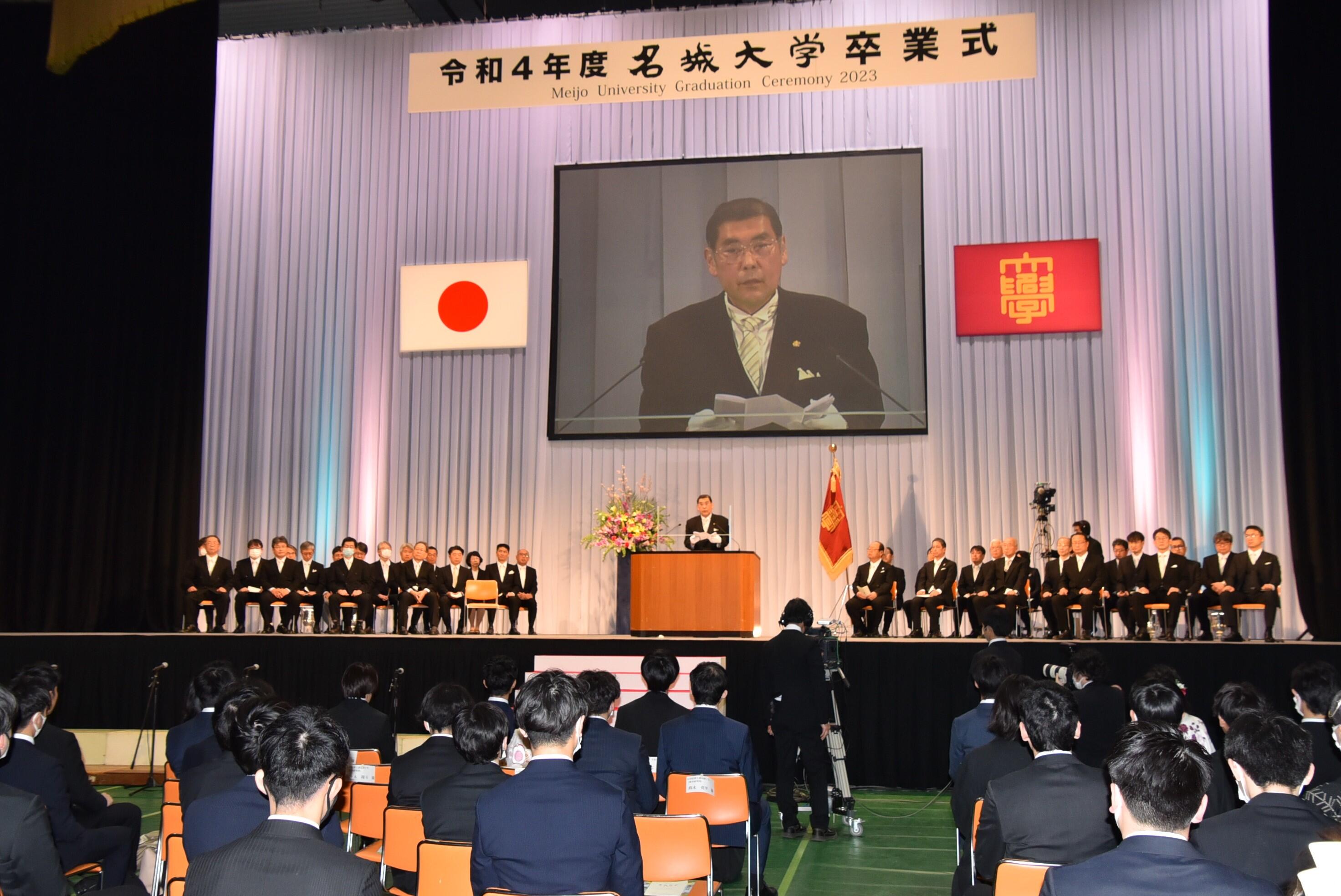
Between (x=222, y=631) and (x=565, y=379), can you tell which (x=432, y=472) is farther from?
(x=222, y=631)

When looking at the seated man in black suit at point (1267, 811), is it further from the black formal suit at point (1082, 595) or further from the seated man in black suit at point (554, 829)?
the black formal suit at point (1082, 595)

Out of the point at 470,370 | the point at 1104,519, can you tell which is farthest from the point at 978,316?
the point at 470,370

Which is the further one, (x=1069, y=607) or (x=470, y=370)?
(x=470, y=370)

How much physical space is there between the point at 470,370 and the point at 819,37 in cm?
696

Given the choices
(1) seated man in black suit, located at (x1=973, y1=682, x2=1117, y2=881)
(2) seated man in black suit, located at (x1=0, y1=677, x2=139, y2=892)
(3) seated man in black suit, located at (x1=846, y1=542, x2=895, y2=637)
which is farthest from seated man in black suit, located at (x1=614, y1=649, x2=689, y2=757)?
(3) seated man in black suit, located at (x1=846, y1=542, x2=895, y2=637)

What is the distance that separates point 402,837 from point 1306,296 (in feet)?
36.3

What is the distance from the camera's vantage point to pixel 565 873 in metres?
2.68

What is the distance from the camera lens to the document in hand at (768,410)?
42.9 ft

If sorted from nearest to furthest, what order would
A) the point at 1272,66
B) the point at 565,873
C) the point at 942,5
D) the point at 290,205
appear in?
the point at 565,873 < the point at 1272,66 < the point at 942,5 < the point at 290,205

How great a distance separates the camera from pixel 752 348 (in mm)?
13234

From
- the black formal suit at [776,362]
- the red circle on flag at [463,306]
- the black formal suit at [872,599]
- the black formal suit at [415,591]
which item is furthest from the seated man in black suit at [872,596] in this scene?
the red circle on flag at [463,306]

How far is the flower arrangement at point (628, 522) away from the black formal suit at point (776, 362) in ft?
2.51

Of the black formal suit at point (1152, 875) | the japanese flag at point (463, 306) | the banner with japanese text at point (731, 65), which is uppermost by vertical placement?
the banner with japanese text at point (731, 65)

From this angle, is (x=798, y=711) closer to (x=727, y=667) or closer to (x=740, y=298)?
(x=727, y=667)
